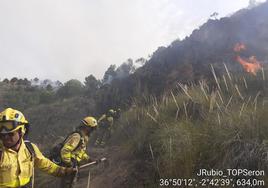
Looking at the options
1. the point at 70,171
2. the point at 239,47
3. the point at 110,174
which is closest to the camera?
the point at 70,171

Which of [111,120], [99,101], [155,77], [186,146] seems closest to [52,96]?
[99,101]

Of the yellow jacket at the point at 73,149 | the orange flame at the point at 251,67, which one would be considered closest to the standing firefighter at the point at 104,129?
the orange flame at the point at 251,67

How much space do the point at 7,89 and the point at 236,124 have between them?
40.6 meters

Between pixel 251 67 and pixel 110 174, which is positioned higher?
pixel 251 67

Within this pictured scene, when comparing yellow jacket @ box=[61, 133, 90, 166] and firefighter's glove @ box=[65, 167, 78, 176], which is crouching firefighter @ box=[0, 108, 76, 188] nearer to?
firefighter's glove @ box=[65, 167, 78, 176]

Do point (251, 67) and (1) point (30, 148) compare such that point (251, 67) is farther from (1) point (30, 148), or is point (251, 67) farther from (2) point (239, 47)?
(1) point (30, 148)

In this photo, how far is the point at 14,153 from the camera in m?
4.66

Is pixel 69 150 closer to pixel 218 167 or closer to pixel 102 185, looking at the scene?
pixel 102 185

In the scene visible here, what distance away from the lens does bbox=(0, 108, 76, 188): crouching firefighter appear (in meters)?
4.54

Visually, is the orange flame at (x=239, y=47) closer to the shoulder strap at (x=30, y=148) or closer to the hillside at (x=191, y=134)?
the hillside at (x=191, y=134)

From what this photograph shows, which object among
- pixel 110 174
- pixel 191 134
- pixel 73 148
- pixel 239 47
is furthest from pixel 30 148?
pixel 239 47

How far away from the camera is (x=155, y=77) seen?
24.7m

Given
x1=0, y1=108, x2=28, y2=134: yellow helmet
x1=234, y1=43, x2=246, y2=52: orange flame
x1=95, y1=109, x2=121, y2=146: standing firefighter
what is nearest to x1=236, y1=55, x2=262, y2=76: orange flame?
x1=234, y1=43, x2=246, y2=52: orange flame

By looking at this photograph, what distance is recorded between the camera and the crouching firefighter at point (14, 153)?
4535 millimetres
